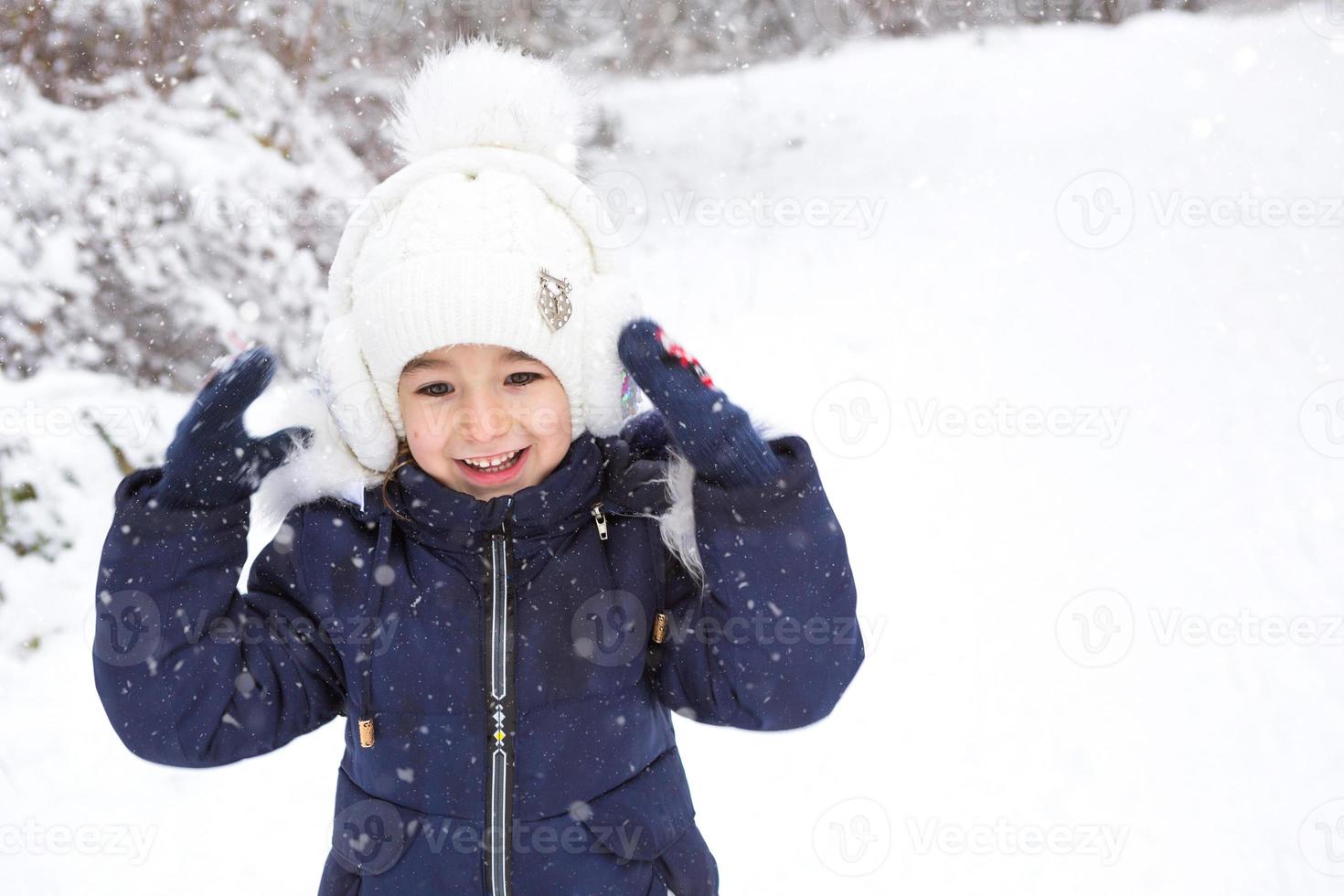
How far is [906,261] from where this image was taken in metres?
8.64

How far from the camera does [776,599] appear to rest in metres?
1.80

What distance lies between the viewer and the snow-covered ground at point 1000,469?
12.6 ft

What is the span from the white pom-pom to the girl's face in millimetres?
497

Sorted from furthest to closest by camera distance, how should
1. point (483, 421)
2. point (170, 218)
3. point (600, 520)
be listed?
point (170, 218) → point (600, 520) → point (483, 421)

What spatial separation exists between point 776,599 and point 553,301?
720mm

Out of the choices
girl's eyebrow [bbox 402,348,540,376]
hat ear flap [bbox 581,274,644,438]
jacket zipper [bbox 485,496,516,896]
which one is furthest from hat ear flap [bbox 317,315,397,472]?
hat ear flap [bbox 581,274,644,438]

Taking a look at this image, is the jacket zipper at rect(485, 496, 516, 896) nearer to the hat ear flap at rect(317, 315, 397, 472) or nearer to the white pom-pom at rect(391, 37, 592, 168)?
the hat ear flap at rect(317, 315, 397, 472)

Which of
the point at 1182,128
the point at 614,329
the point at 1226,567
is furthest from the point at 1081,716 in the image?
the point at 1182,128

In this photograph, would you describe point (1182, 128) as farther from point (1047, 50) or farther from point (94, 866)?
point (94, 866)

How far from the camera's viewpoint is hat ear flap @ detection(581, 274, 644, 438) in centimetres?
200

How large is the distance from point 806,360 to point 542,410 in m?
5.78

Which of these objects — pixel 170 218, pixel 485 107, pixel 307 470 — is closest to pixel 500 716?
pixel 307 470

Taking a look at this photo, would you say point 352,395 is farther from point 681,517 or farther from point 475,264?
point 681,517

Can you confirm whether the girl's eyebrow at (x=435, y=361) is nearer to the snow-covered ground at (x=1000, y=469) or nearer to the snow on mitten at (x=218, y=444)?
the snow on mitten at (x=218, y=444)
